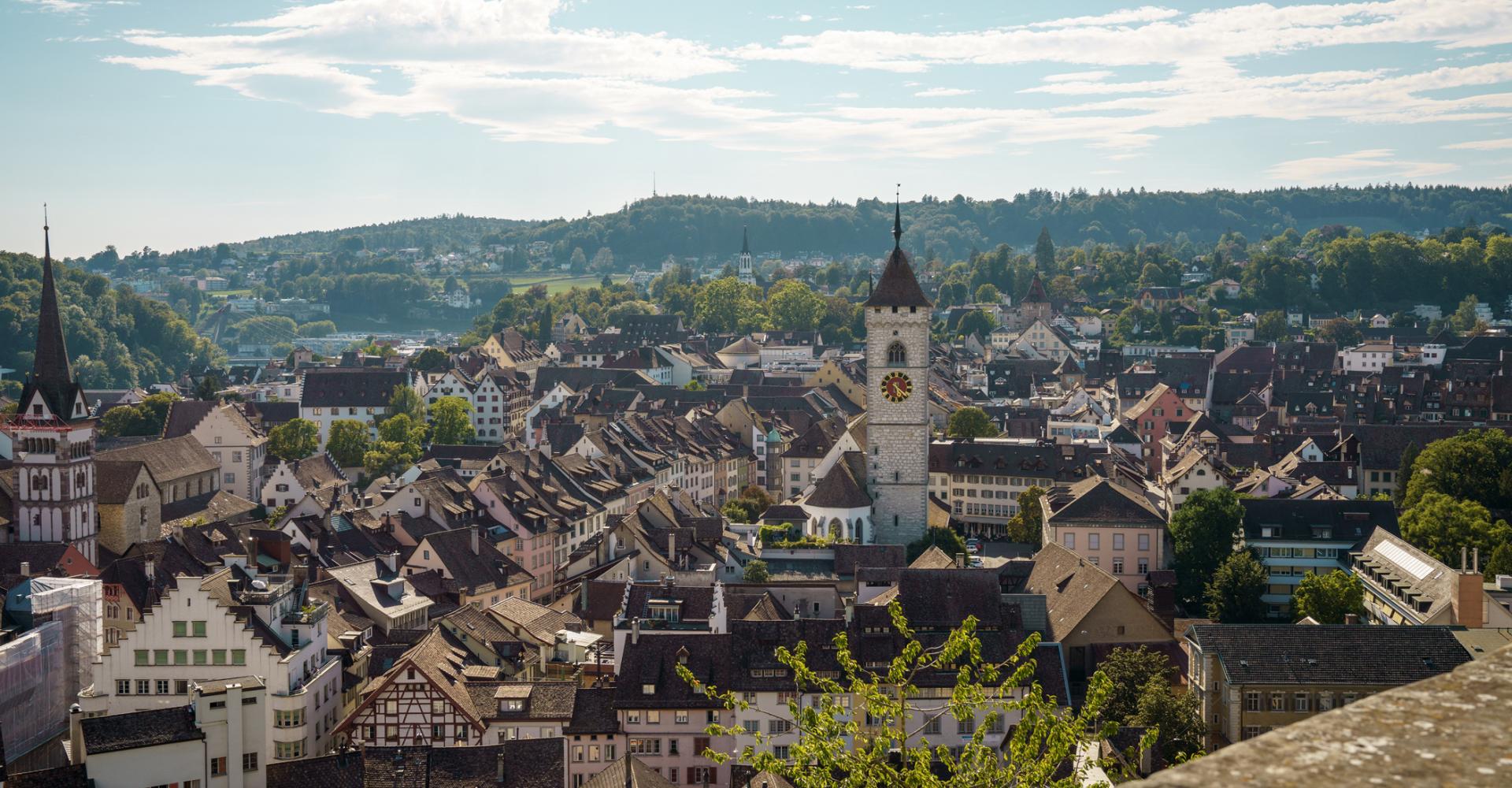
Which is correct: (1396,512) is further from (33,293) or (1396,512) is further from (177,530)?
(33,293)

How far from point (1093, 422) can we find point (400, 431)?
168 feet

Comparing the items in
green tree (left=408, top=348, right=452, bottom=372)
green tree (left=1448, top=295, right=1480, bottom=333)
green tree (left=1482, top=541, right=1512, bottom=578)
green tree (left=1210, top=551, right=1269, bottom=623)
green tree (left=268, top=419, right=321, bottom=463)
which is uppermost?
green tree (left=1448, top=295, right=1480, bottom=333)

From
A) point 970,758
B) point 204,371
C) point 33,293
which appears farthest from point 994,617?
point 33,293

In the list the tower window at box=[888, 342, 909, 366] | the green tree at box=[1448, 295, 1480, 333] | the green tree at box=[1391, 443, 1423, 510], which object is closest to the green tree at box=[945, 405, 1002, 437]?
the green tree at box=[1391, 443, 1423, 510]

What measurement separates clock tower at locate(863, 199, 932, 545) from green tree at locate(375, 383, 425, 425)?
49.0 meters

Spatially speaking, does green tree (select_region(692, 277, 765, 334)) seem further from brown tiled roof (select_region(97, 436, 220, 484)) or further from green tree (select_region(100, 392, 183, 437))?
brown tiled roof (select_region(97, 436, 220, 484))

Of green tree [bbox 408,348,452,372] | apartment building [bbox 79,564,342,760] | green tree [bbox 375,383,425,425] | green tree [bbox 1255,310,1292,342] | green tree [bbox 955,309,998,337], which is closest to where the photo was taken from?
apartment building [bbox 79,564,342,760]

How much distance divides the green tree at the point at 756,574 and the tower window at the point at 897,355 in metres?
15.9

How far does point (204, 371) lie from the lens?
192 m

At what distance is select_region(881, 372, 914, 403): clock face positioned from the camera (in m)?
79.1

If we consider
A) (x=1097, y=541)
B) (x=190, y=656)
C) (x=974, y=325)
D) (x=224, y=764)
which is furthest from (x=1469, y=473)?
(x=974, y=325)

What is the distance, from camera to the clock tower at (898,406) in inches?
3115

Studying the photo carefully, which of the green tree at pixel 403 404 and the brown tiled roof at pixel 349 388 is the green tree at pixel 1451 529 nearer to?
the green tree at pixel 403 404

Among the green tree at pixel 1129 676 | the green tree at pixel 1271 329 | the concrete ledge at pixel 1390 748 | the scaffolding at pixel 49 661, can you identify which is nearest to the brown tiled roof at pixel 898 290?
the green tree at pixel 1129 676
